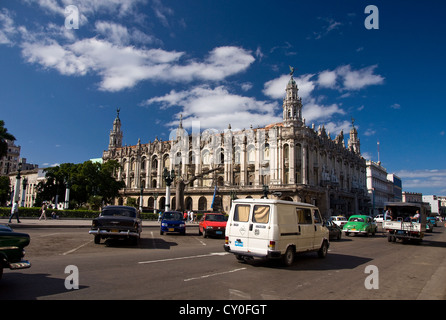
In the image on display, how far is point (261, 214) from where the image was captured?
31.6 ft

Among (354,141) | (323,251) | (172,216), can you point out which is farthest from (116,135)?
(323,251)

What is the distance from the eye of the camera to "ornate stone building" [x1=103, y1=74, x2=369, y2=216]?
2244 inches

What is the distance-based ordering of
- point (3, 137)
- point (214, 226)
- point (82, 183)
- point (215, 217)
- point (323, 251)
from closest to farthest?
1. point (323, 251)
2. point (214, 226)
3. point (215, 217)
4. point (3, 137)
5. point (82, 183)

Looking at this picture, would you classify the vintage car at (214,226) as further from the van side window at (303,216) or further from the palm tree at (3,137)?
the palm tree at (3,137)

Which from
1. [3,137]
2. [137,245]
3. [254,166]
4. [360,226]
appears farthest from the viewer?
[254,166]

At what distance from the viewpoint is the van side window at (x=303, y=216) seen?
414 inches

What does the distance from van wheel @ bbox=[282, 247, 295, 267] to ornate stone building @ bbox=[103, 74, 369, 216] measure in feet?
124

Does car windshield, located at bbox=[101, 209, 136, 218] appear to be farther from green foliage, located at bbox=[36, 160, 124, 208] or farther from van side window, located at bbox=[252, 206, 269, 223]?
green foliage, located at bbox=[36, 160, 124, 208]

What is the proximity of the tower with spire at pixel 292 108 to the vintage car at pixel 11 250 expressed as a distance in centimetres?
5485

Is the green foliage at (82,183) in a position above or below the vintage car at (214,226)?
above

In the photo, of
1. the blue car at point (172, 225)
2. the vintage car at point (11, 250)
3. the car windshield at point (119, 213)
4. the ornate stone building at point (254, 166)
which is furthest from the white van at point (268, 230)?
the ornate stone building at point (254, 166)

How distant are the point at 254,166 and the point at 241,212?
169ft

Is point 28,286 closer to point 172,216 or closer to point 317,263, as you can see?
point 317,263

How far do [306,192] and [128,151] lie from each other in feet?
154
